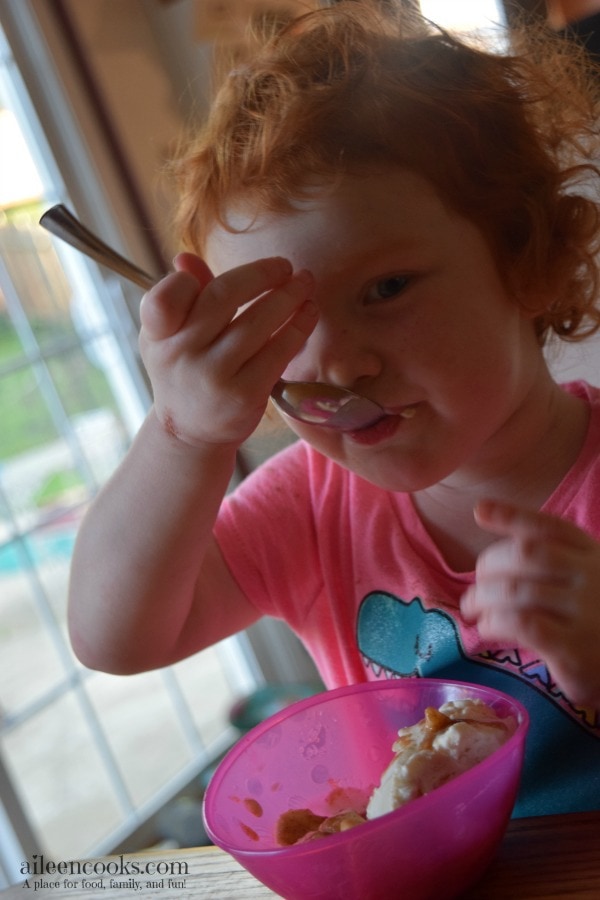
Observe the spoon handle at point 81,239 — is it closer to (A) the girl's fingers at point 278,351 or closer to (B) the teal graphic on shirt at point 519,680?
(A) the girl's fingers at point 278,351

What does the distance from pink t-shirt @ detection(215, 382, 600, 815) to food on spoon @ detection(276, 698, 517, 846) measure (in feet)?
0.61

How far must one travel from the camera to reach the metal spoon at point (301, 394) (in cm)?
71

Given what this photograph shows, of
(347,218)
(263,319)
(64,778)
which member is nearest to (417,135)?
(347,218)

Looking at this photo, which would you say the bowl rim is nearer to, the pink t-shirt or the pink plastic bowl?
the pink plastic bowl

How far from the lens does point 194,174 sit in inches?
32.4

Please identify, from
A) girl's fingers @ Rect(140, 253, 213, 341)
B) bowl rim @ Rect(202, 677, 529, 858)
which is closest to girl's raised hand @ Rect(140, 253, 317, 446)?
girl's fingers @ Rect(140, 253, 213, 341)

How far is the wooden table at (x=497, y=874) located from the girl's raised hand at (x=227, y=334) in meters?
0.29

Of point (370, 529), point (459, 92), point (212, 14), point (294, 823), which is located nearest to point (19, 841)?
point (370, 529)

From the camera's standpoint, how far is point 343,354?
695 mm

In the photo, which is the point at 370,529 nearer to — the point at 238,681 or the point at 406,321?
the point at 406,321

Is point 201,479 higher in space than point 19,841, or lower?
higher

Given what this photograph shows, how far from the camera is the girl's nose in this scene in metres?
0.69

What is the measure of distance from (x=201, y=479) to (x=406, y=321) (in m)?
0.20

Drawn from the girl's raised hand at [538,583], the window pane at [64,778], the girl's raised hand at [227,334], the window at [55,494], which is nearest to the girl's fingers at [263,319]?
the girl's raised hand at [227,334]
